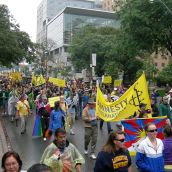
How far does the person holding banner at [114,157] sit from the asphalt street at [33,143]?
12.8 feet

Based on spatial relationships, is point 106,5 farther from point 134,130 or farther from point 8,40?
point 134,130

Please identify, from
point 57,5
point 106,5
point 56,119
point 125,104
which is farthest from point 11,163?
point 57,5

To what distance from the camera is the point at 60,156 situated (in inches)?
201

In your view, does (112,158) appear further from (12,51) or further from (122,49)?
(122,49)

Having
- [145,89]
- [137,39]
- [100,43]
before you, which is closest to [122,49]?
[137,39]

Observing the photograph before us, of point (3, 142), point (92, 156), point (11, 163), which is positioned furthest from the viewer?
point (3, 142)

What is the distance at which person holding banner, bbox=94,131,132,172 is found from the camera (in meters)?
5.13

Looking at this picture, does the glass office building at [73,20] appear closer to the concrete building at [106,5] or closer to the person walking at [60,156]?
the concrete building at [106,5]

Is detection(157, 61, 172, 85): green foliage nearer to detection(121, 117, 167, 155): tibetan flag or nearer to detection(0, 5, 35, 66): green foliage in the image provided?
detection(0, 5, 35, 66): green foliage

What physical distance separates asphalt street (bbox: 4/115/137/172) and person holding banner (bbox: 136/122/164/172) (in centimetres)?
345

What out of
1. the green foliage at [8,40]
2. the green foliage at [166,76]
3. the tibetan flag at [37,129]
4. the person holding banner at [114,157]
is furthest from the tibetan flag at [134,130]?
the green foliage at [166,76]

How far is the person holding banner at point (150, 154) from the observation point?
18.2ft

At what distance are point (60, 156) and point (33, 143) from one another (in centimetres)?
791

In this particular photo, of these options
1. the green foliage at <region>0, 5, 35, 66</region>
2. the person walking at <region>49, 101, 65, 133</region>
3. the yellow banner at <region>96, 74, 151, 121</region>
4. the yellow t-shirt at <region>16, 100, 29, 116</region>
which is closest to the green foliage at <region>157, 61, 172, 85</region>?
the green foliage at <region>0, 5, 35, 66</region>
